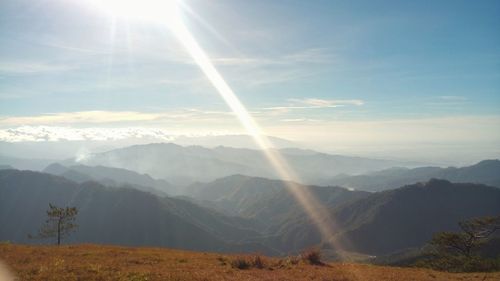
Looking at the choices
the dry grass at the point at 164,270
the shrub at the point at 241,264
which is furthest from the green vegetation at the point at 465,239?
the shrub at the point at 241,264

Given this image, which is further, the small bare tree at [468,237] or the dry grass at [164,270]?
the small bare tree at [468,237]

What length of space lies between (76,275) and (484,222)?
6512 centimetres

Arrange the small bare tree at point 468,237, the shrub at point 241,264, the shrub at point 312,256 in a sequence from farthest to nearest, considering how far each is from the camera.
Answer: the small bare tree at point 468,237
the shrub at point 312,256
the shrub at point 241,264

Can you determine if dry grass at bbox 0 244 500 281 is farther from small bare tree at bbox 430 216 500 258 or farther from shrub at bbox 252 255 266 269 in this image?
small bare tree at bbox 430 216 500 258

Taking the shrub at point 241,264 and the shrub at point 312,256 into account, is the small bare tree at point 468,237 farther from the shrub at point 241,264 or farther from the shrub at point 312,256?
the shrub at point 241,264

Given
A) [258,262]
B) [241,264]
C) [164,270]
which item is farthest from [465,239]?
[164,270]

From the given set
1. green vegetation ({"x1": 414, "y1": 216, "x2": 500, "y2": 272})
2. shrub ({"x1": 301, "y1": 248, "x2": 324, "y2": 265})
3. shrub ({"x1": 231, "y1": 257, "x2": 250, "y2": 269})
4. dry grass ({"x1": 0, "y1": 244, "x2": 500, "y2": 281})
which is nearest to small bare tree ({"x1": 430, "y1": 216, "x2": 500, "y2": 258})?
Answer: green vegetation ({"x1": 414, "y1": 216, "x2": 500, "y2": 272})

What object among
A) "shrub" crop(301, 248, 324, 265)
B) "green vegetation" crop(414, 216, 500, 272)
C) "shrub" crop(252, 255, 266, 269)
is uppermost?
"shrub" crop(252, 255, 266, 269)

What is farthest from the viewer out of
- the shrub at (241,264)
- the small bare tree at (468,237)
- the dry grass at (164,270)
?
the small bare tree at (468,237)

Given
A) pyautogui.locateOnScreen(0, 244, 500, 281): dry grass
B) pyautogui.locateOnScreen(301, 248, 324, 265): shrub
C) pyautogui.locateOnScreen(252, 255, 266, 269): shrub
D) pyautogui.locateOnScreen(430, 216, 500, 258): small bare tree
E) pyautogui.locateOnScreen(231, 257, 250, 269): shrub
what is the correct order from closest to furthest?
1. pyautogui.locateOnScreen(0, 244, 500, 281): dry grass
2. pyautogui.locateOnScreen(231, 257, 250, 269): shrub
3. pyautogui.locateOnScreen(252, 255, 266, 269): shrub
4. pyautogui.locateOnScreen(301, 248, 324, 265): shrub
5. pyautogui.locateOnScreen(430, 216, 500, 258): small bare tree

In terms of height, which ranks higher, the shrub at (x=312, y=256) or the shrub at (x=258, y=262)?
the shrub at (x=258, y=262)

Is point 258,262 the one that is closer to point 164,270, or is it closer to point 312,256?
point 312,256

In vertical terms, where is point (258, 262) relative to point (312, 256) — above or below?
above

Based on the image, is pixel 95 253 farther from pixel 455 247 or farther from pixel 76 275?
pixel 455 247
